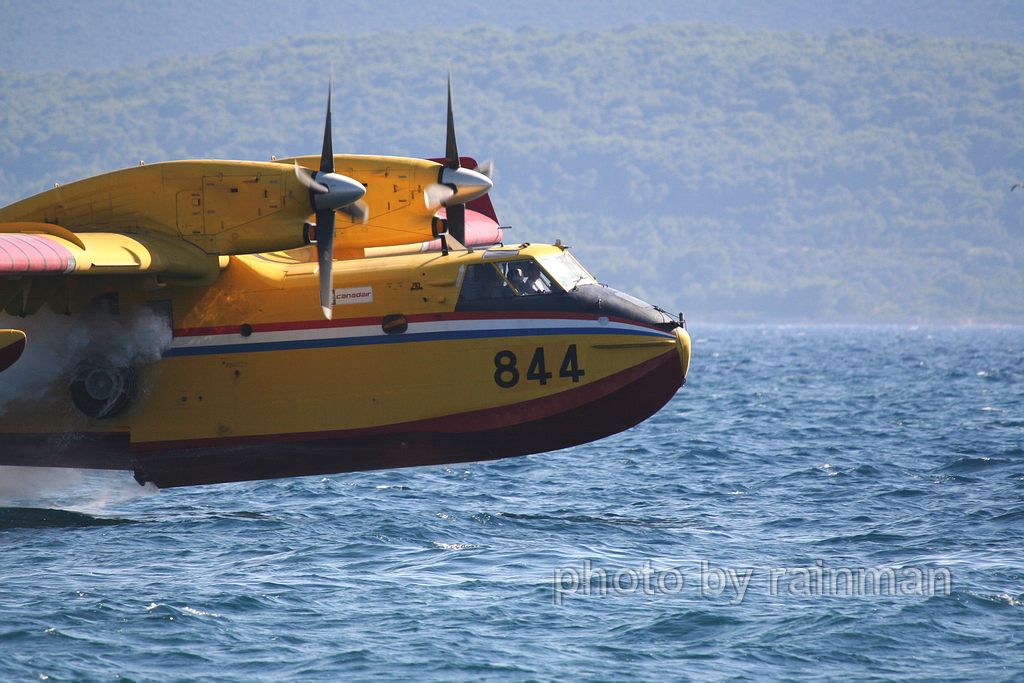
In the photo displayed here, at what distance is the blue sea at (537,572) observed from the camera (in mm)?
10492

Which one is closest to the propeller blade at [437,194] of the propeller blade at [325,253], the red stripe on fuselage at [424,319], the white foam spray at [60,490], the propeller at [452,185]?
the propeller at [452,185]

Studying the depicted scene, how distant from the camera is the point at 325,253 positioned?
15.7 m

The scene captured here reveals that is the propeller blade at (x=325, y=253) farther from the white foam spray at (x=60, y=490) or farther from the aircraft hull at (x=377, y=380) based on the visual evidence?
the white foam spray at (x=60, y=490)

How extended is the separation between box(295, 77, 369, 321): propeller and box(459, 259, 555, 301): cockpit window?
2.16 metres

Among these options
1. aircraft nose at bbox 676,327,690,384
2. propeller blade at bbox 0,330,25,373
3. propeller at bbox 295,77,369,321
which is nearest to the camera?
propeller blade at bbox 0,330,25,373

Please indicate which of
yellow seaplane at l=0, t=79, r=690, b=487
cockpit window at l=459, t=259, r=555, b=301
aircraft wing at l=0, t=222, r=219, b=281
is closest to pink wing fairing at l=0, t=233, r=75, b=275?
aircraft wing at l=0, t=222, r=219, b=281

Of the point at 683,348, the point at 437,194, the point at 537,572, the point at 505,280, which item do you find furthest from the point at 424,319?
the point at 537,572

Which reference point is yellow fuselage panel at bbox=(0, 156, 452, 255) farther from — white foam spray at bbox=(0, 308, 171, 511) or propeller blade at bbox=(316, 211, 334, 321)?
white foam spray at bbox=(0, 308, 171, 511)

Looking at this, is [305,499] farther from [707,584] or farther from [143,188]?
[707,584]

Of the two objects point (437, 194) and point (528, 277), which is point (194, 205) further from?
point (528, 277)

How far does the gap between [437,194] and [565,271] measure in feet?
9.55

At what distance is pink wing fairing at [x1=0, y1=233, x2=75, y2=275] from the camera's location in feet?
42.9

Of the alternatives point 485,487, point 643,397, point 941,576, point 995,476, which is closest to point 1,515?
point 485,487

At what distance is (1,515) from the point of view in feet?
55.7
